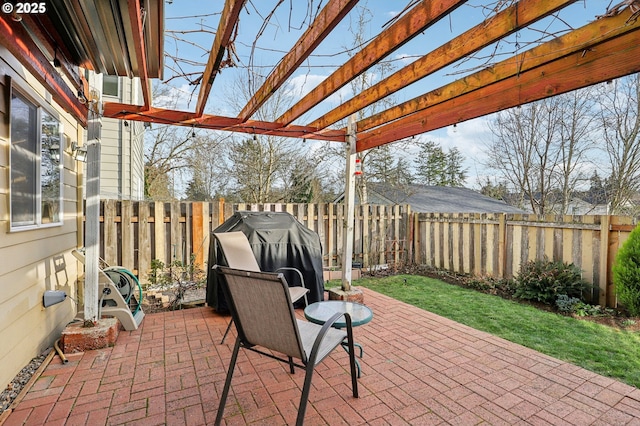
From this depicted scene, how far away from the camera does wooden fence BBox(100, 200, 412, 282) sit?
200 inches

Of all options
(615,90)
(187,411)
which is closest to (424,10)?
(187,411)

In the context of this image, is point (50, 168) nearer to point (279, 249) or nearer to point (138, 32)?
point (138, 32)

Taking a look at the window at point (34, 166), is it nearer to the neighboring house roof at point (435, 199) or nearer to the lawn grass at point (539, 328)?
the lawn grass at point (539, 328)

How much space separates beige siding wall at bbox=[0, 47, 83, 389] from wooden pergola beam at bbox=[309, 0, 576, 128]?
298 centimetres

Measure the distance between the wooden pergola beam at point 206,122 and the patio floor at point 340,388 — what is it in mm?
2467

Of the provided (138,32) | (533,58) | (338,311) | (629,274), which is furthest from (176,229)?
(629,274)

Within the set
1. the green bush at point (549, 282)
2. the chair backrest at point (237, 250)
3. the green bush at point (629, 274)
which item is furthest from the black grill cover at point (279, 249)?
the green bush at point (629, 274)

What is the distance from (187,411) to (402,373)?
1612 millimetres

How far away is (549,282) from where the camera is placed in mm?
4500

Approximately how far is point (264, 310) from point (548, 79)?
289 cm

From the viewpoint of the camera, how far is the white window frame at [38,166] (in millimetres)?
2359

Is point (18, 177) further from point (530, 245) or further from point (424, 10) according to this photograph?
point (530, 245)

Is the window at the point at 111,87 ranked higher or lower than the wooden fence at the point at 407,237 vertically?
higher

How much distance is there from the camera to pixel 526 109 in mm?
8273
